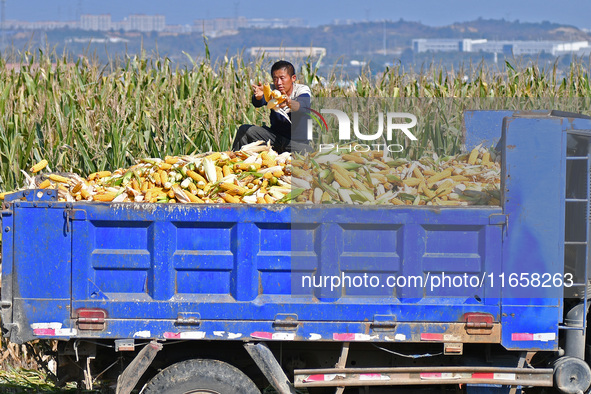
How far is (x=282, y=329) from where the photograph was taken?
15.6ft

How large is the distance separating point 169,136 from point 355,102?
238 cm

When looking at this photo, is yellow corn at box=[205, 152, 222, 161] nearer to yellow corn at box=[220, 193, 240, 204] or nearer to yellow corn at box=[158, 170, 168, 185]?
yellow corn at box=[158, 170, 168, 185]

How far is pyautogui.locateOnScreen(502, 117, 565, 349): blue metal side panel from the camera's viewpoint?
4707 mm

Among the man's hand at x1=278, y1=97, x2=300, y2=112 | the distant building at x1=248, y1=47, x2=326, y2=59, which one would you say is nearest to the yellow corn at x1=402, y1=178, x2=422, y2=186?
the man's hand at x1=278, y1=97, x2=300, y2=112

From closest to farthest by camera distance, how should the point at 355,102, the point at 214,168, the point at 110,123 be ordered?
the point at 214,168 < the point at 110,123 < the point at 355,102

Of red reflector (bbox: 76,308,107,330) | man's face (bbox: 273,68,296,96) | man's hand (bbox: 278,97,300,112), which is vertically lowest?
red reflector (bbox: 76,308,107,330)

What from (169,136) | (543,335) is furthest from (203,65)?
(543,335)

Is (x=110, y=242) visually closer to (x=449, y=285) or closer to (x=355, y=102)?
(x=449, y=285)

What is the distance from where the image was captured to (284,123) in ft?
23.2

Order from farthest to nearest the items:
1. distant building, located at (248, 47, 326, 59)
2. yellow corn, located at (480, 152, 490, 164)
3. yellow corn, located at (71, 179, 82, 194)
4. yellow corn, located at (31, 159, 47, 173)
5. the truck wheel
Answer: distant building, located at (248, 47, 326, 59) → yellow corn, located at (31, 159, 47, 173) → yellow corn, located at (480, 152, 490, 164) → yellow corn, located at (71, 179, 82, 194) → the truck wheel

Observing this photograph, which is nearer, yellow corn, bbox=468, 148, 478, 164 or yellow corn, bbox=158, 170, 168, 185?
yellow corn, bbox=158, 170, 168, 185

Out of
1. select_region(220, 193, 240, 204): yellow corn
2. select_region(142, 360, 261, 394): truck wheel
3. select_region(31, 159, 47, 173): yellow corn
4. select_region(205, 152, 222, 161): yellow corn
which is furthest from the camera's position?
select_region(31, 159, 47, 173): yellow corn

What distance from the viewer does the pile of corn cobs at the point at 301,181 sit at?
5.32 metres

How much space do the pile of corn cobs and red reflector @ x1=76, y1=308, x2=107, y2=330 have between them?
35.2 inches
